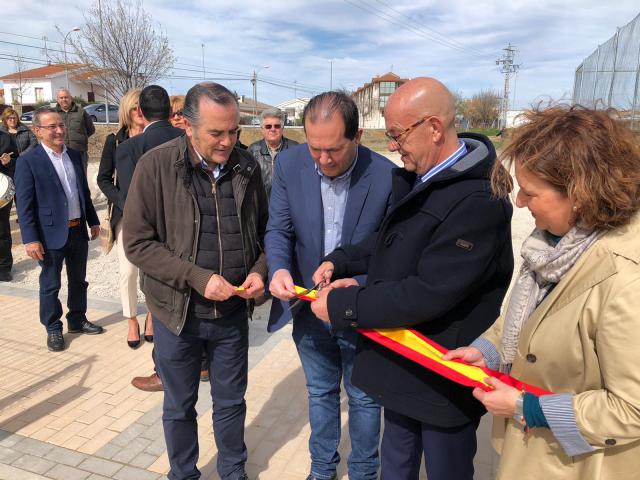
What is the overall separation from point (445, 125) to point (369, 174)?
77 cm

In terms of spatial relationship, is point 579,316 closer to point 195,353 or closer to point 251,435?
point 195,353

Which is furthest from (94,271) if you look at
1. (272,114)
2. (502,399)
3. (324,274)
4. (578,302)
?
(578,302)

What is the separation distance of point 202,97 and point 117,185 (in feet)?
8.45

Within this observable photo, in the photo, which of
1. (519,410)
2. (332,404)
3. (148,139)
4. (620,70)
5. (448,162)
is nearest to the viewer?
(519,410)

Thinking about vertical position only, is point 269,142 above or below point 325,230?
above

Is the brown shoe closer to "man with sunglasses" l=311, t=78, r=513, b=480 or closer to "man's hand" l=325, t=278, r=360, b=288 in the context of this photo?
"man's hand" l=325, t=278, r=360, b=288

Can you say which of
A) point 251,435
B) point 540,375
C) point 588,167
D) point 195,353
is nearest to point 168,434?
point 195,353

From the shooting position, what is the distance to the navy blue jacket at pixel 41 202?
14.8 ft

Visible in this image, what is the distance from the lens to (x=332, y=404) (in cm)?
289

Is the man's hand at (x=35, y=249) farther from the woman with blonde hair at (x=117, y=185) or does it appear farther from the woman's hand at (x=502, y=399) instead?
the woman's hand at (x=502, y=399)

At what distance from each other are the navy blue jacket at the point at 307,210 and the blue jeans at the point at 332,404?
177mm

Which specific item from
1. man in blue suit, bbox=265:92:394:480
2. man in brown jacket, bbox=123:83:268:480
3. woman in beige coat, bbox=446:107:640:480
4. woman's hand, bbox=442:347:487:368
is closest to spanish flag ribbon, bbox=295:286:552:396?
woman's hand, bbox=442:347:487:368

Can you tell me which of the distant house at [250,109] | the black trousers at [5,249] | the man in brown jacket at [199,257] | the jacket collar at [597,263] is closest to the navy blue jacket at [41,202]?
the man in brown jacket at [199,257]

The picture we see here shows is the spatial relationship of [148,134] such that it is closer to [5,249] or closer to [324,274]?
[324,274]
